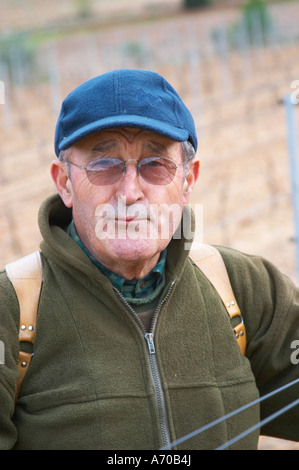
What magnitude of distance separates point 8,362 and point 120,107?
0.71 m

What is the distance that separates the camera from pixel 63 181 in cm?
188

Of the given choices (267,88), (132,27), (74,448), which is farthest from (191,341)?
(132,27)

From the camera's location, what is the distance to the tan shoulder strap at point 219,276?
77.2 inches

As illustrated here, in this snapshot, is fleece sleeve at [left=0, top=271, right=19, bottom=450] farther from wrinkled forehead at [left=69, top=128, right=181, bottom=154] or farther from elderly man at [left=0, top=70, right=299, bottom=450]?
wrinkled forehead at [left=69, top=128, right=181, bottom=154]

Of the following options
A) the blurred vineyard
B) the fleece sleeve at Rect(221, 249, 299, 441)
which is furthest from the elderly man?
the blurred vineyard

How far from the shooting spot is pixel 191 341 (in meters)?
1.87

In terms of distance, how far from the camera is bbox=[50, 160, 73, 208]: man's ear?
1848 millimetres

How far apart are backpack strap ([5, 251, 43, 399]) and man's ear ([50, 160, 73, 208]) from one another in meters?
0.20

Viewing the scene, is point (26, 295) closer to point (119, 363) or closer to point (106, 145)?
point (119, 363)

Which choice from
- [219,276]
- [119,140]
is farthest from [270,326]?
[119,140]

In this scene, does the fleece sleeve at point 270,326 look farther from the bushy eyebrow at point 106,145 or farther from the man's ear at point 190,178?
the bushy eyebrow at point 106,145

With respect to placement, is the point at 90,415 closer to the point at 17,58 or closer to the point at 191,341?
the point at 191,341

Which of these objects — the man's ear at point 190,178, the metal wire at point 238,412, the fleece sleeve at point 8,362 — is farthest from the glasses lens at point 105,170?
the metal wire at point 238,412
